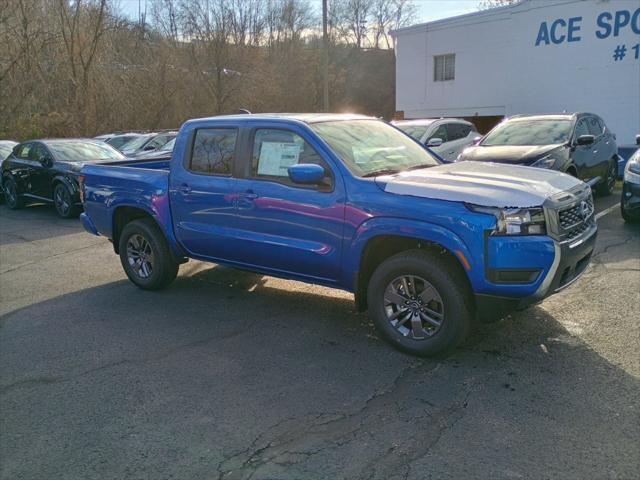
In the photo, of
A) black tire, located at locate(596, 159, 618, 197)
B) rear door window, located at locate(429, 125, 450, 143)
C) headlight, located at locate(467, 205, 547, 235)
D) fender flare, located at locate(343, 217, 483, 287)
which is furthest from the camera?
rear door window, located at locate(429, 125, 450, 143)

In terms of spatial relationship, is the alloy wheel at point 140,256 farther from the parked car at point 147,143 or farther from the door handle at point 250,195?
the parked car at point 147,143

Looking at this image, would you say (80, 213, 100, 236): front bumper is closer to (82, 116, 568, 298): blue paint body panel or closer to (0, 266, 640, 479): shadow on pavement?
(82, 116, 568, 298): blue paint body panel

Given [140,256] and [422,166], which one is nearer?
[422,166]

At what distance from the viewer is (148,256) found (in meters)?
6.21

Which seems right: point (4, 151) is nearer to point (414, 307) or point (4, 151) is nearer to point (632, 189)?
point (414, 307)

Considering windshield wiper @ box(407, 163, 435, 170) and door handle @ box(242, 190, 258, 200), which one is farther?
door handle @ box(242, 190, 258, 200)

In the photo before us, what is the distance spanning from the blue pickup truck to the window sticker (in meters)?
0.01

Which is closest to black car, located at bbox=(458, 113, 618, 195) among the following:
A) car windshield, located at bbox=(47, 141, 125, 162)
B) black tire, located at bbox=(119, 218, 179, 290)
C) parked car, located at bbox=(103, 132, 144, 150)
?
black tire, located at bbox=(119, 218, 179, 290)

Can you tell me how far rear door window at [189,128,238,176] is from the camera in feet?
17.3

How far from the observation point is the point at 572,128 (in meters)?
9.52

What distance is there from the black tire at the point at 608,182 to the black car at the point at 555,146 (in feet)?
0.09

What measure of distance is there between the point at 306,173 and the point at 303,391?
1650 millimetres

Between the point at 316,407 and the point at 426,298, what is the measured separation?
1.20 m

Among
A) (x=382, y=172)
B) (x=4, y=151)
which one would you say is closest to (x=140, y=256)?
(x=382, y=172)
